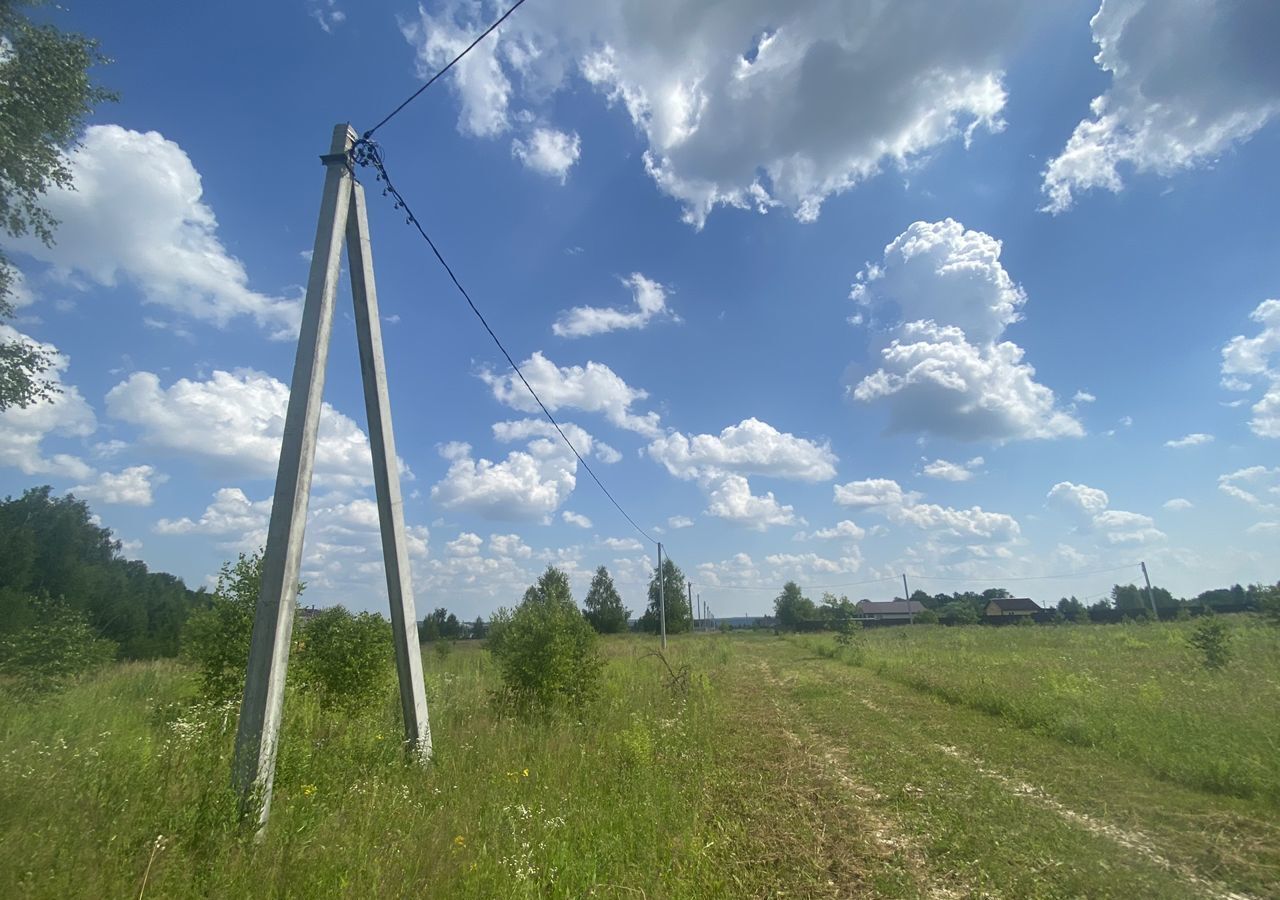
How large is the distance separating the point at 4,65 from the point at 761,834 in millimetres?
13973

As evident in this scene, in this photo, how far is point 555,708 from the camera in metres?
10.4

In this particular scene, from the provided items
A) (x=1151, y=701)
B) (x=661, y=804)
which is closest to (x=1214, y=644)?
(x=1151, y=701)

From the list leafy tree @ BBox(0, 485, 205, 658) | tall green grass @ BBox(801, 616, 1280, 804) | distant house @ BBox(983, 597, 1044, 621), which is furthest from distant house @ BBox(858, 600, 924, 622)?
leafy tree @ BBox(0, 485, 205, 658)

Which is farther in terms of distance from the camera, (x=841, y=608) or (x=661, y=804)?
(x=841, y=608)

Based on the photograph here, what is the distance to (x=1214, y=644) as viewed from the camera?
14.4 m

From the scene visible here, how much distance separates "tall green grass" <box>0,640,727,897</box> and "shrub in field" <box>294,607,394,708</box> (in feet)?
4.68

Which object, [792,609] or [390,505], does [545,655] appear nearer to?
[390,505]

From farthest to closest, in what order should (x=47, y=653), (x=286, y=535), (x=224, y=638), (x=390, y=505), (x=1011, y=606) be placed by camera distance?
1. (x=1011, y=606)
2. (x=47, y=653)
3. (x=224, y=638)
4. (x=390, y=505)
5. (x=286, y=535)

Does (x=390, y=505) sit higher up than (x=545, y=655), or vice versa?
(x=390, y=505)

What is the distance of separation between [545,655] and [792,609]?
7897 cm

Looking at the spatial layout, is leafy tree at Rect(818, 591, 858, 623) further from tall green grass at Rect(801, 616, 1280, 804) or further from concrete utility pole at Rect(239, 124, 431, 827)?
concrete utility pole at Rect(239, 124, 431, 827)

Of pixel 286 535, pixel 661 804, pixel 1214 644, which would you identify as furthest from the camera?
pixel 1214 644

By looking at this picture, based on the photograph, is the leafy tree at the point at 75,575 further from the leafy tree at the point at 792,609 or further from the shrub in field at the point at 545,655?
the leafy tree at the point at 792,609

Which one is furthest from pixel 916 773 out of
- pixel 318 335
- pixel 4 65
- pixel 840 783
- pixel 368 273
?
pixel 4 65
